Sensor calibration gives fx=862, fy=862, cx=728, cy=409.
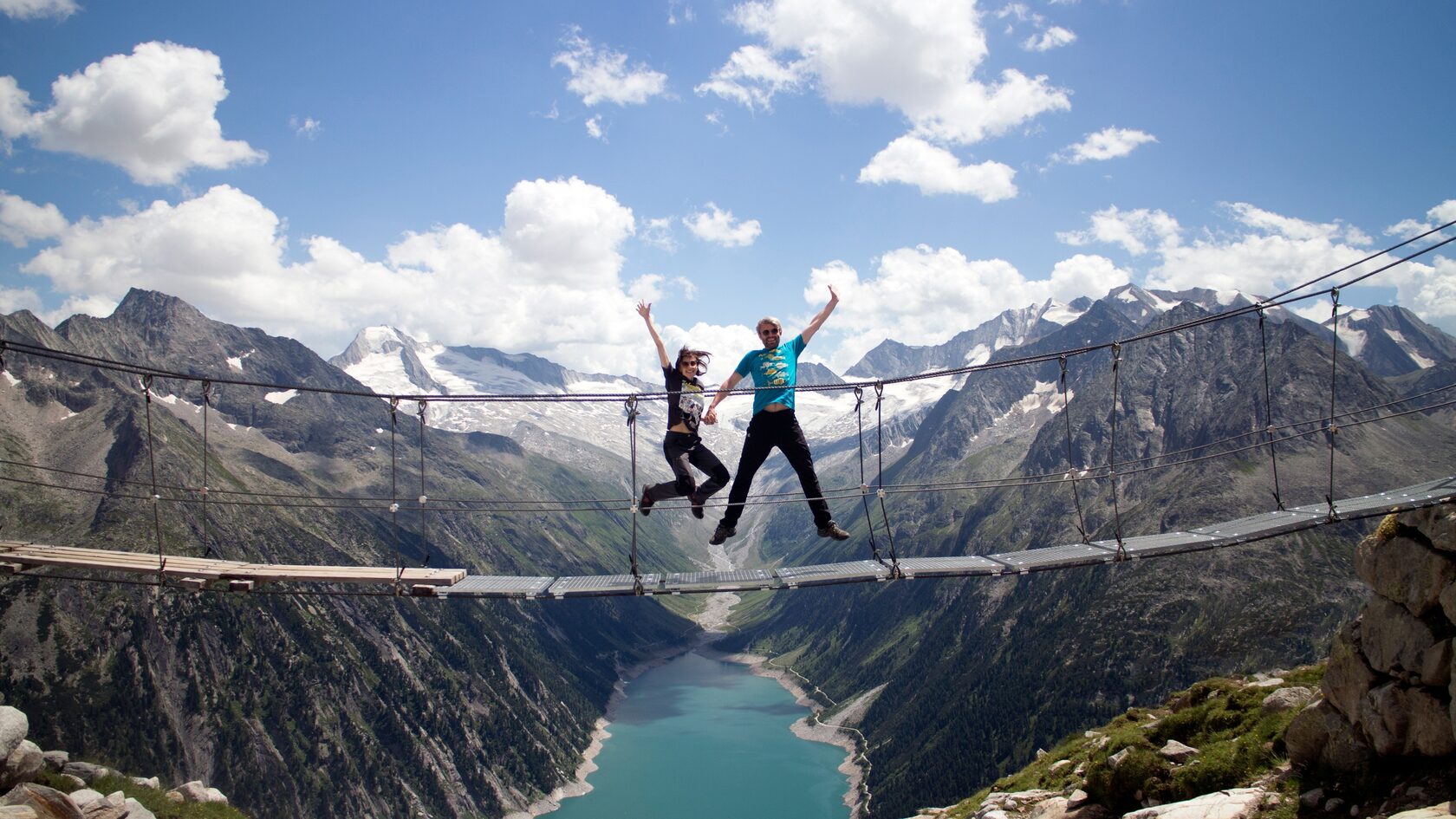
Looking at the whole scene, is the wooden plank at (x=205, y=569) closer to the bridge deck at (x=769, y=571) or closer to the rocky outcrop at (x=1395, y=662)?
the bridge deck at (x=769, y=571)

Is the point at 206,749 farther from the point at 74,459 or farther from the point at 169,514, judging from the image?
the point at 74,459

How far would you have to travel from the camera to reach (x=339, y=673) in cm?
15175

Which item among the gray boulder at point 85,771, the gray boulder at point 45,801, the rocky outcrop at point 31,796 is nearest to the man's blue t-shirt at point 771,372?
the rocky outcrop at point 31,796

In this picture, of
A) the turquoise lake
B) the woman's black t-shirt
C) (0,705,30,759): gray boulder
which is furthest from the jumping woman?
the turquoise lake

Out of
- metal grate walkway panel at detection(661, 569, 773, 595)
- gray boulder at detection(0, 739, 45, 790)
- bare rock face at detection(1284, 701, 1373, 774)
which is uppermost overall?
metal grate walkway panel at detection(661, 569, 773, 595)

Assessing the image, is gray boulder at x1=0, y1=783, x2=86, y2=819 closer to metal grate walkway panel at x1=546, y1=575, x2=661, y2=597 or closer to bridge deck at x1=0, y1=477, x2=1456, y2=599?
bridge deck at x1=0, y1=477, x2=1456, y2=599

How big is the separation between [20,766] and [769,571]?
111 ft

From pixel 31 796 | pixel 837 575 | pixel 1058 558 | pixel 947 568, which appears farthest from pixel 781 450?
pixel 31 796

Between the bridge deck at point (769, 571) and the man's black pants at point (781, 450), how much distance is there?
1285 millimetres

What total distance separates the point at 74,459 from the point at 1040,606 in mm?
195339

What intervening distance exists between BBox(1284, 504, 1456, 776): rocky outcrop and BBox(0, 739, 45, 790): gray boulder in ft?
135

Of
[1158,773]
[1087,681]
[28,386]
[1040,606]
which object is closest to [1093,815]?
[1158,773]

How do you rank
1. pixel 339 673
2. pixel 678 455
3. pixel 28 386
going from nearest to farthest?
pixel 678 455 < pixel 339 673 < pixel 28 386

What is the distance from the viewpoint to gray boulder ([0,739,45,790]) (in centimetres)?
3194
